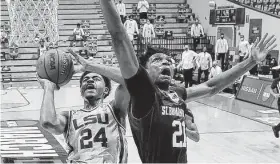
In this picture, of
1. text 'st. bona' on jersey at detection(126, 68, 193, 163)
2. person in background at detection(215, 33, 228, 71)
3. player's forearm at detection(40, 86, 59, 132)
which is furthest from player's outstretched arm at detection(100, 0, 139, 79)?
person in background at detection(215, 33, 228, 71)

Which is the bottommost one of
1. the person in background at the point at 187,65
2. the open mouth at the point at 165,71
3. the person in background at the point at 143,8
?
the person in background at the point at 187,65

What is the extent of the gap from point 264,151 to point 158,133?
617 centimetres

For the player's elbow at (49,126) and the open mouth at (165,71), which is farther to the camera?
the player's elbow at (49,126)

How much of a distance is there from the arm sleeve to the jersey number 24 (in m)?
1.19

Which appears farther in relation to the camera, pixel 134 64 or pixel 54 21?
pixel 54 21

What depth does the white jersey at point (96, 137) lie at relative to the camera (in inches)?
146

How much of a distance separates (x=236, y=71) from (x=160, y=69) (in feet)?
2.27

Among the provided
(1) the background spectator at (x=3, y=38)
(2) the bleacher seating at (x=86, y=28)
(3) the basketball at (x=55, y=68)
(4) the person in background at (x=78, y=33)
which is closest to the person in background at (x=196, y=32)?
(2) the bleacher seating at (x=86, y=28)

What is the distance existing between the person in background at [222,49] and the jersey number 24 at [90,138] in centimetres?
1737

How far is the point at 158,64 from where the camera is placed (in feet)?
9.78

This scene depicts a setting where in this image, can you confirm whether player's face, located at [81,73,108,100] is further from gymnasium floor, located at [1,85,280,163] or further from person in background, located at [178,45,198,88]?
person in background, located at [178,45,198,88]

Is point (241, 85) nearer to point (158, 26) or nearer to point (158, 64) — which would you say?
point (158, 26)

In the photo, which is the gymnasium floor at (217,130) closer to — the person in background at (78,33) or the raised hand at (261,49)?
the raised hand at (261,49)

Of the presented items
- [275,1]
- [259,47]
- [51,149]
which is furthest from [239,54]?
[259,47]
